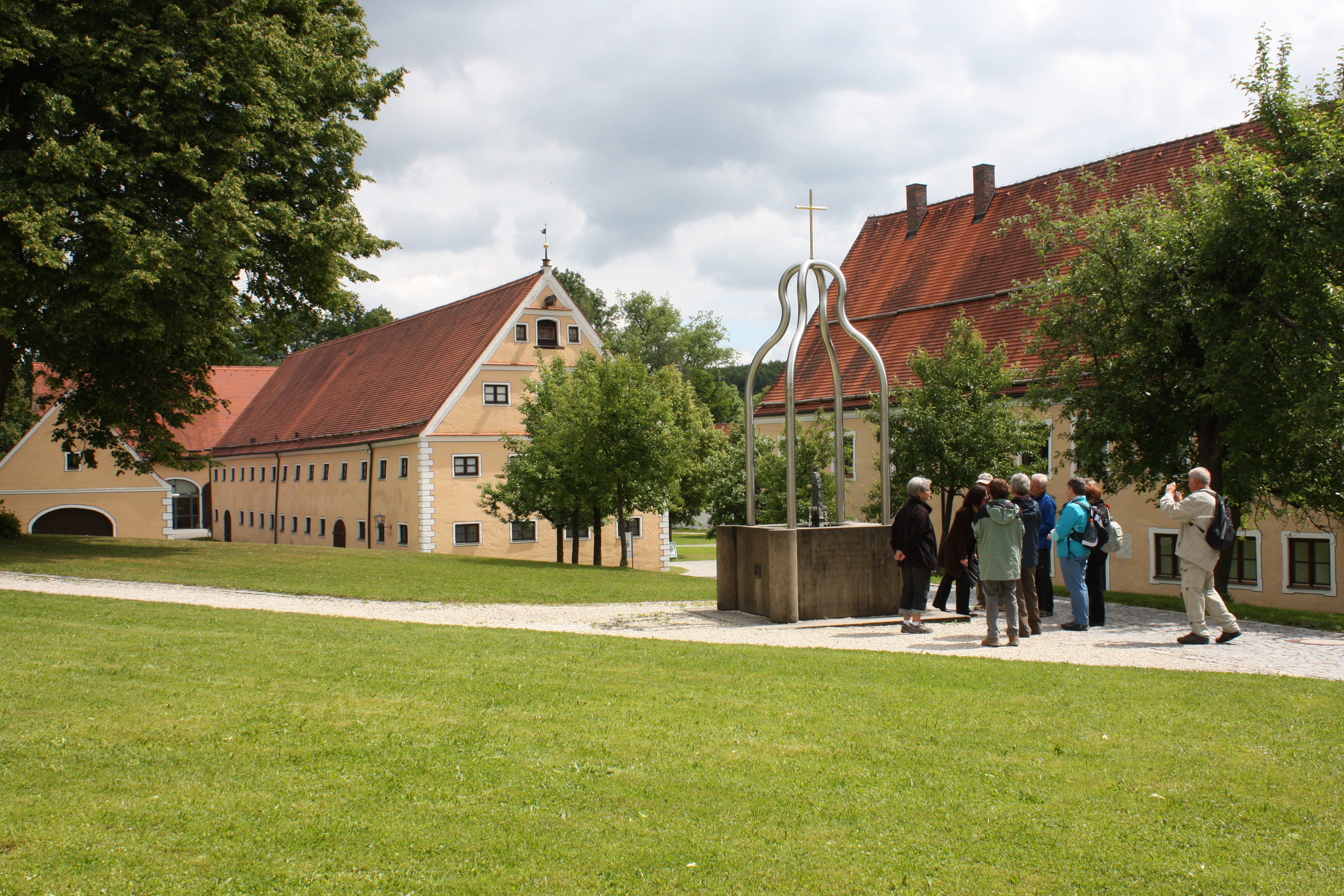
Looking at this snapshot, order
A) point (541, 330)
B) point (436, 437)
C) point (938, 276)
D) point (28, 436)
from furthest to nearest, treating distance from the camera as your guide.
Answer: point (28, 436)
point (541, 330)
point (436, 437)
point (938, 276)

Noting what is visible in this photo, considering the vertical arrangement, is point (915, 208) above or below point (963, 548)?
above

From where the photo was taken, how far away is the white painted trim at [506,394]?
4100cm

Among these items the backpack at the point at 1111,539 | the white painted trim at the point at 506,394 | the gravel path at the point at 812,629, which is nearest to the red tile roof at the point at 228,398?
the white painted trim at the point at 506,394

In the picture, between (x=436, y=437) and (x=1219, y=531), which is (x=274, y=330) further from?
(x=1219, y=531)

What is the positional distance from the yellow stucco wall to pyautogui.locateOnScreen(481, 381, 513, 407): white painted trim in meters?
14.4

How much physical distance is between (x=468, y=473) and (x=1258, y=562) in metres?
26.1

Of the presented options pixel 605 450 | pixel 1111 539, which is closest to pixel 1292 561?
pixel 1111 539

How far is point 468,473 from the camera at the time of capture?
4081 cm

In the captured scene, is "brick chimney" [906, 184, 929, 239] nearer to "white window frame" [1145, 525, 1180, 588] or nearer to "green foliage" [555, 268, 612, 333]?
"white window frame" [1145, 525, 1180, 588]

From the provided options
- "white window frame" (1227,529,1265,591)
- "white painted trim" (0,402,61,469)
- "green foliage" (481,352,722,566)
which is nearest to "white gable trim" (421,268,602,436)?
"green foliage" (481,352,722,566)

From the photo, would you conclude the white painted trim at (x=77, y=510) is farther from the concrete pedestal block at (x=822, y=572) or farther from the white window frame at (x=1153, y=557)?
the concrete pedestal block at (x=822, y=572)

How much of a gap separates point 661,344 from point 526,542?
3944 cm

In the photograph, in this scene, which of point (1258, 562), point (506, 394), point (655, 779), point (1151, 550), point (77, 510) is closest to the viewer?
point (655, 779)

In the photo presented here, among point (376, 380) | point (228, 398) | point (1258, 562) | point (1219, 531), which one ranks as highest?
point (228, 398)
